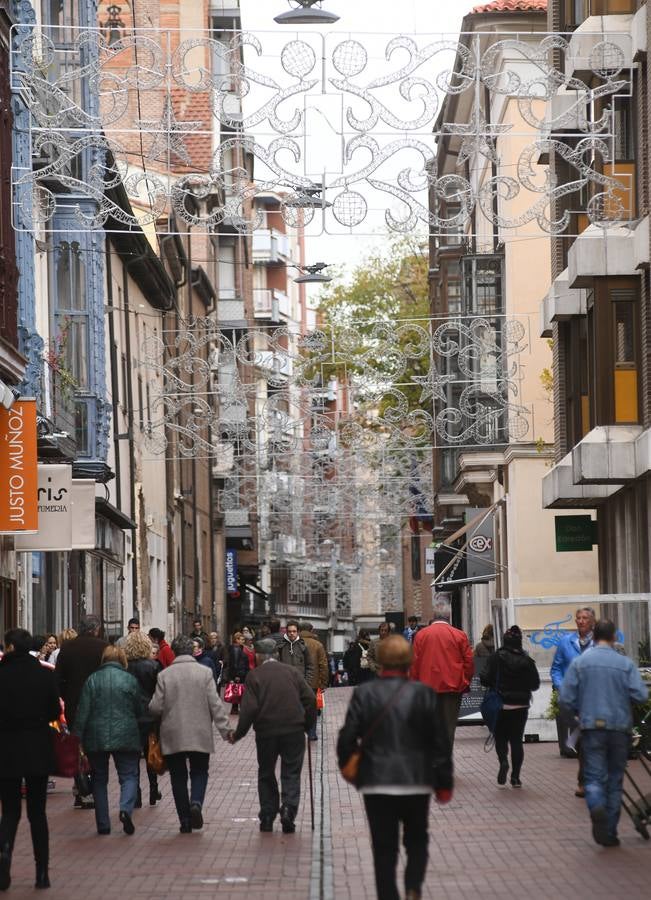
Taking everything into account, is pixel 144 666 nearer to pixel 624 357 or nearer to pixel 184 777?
pixel 184 777

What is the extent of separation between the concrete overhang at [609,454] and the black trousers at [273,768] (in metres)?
13.5

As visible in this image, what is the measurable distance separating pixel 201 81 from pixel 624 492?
1349 centimetres

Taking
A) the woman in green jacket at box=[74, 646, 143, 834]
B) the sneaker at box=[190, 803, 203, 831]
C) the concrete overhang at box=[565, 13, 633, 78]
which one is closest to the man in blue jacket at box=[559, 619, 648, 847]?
the sneaker at box=[190, 803, 203, 831]

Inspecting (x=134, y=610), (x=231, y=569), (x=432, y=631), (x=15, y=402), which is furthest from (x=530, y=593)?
(x=231, y=569)

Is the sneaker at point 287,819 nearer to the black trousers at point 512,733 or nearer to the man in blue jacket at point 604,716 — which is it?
the man in blue jacket at point 604,716

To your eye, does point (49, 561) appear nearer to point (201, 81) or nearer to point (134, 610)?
point (134, 610)

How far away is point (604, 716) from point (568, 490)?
61.5ft

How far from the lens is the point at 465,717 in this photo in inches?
1192

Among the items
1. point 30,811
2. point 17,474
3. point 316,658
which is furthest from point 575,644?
point 30,811

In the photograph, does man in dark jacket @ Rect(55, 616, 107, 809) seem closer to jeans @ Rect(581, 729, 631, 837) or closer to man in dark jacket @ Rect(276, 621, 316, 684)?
jeans @ Rect(581, 729, 631, 837)

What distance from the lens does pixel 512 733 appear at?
1903 cm

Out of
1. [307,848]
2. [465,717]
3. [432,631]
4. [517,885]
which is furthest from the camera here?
[465,717]

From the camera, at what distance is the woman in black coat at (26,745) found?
12672mm

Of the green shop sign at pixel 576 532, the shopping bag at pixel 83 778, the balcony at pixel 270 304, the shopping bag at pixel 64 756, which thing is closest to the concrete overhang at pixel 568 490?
the green shop sign at pixel 576 532
